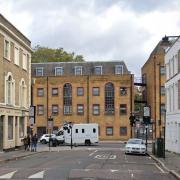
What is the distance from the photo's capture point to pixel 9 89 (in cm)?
4809

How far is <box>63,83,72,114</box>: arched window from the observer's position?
88.2m

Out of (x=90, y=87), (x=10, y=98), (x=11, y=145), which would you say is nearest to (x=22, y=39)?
(x=10, y=98)

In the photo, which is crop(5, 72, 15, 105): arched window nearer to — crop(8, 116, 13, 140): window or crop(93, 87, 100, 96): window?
crop(8, 116, 13, 140): window

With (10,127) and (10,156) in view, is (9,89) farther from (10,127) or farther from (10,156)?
(10,156)

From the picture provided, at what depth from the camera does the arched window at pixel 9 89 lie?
153 feet

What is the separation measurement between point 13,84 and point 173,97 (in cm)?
1496

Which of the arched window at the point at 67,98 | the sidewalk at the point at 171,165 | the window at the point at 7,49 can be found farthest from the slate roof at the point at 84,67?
the sidewalk at the point at 171,165

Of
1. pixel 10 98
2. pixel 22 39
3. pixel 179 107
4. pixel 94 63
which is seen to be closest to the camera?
pixel 179 107

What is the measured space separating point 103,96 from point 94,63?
7.86 m

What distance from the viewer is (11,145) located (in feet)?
159

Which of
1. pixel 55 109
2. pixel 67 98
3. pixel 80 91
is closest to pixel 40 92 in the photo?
pixel 55 109

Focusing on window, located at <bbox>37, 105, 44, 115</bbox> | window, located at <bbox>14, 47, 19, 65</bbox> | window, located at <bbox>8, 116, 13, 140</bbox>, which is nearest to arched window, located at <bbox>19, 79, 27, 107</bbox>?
window, located at <bbox>14, 47, 19, 65</bbox>

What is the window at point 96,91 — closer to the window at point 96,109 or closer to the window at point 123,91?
the window at point 96,109

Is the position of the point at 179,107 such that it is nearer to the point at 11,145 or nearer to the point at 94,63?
the point at 11,145
